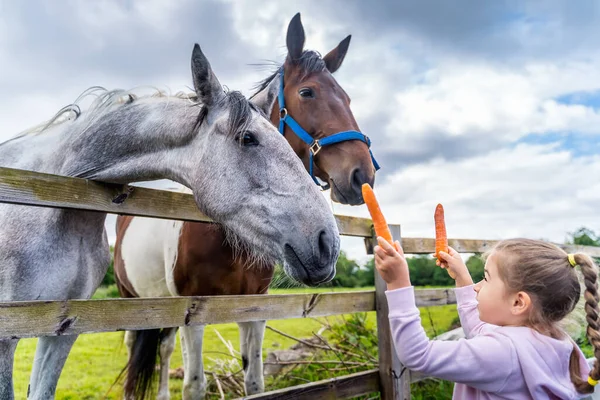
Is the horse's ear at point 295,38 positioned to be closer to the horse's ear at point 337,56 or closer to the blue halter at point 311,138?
the blue halter at point 311,138

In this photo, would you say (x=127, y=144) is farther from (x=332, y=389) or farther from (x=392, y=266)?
(x=332, y=389)

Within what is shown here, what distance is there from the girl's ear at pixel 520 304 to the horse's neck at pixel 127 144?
147cm

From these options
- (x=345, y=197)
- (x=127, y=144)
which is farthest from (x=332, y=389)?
(x=127, y=144)

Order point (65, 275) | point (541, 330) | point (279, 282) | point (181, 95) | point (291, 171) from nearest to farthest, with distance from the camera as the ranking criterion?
point (541, 330) → point (291, 171) → point (65, 275) → point (279, 282) → point (181, 95)

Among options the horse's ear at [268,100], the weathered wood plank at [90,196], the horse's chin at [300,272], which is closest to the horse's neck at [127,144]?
the weathered wood plank at [90,196]

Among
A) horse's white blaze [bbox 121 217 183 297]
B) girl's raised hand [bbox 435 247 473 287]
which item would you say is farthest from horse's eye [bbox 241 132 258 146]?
horse's white blaze [bbox 121 217 183 297]

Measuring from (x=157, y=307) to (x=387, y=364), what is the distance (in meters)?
1.88

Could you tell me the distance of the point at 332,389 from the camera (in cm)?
287

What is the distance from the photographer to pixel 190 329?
3.19m

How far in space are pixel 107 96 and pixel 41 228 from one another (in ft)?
2.56

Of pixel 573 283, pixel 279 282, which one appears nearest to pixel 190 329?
pixel 279 282

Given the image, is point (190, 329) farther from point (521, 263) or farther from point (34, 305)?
point (521, 263)

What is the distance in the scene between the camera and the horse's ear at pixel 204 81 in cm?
204

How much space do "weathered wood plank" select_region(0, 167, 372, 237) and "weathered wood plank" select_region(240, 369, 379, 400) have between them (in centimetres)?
103
